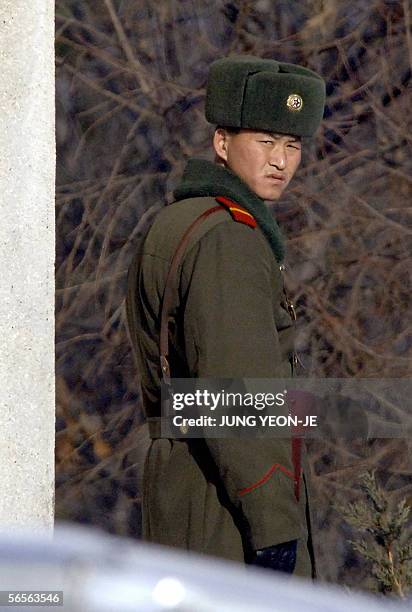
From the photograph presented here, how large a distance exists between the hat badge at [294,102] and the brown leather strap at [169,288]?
36 centimetres

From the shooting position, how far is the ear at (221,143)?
127 inches

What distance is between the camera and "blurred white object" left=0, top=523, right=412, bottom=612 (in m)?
1.20

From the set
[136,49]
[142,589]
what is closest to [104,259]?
[136,49]

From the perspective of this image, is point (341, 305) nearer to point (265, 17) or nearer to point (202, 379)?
point (265, 17)

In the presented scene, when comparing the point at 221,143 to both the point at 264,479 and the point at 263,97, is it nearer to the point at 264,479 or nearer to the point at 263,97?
the point at 263,97

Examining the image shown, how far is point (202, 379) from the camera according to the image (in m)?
2.84

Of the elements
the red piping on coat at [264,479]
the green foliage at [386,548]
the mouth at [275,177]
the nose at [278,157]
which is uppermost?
the nose at [278,157]

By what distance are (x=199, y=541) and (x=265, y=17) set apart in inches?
92.1

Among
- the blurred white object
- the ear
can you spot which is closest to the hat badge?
the ear

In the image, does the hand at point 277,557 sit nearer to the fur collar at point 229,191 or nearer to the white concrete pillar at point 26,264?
the fur collar at point 229,191

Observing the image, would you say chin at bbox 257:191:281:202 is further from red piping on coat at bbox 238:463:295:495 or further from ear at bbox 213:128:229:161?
red piping on coat at bbox 238:463:295:495

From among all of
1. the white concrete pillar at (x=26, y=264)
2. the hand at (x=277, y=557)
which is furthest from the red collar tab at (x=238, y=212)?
the white concrete pillar at (x=26, y=264)

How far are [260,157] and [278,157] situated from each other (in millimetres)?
38

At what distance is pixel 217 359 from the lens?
2.82 meters
